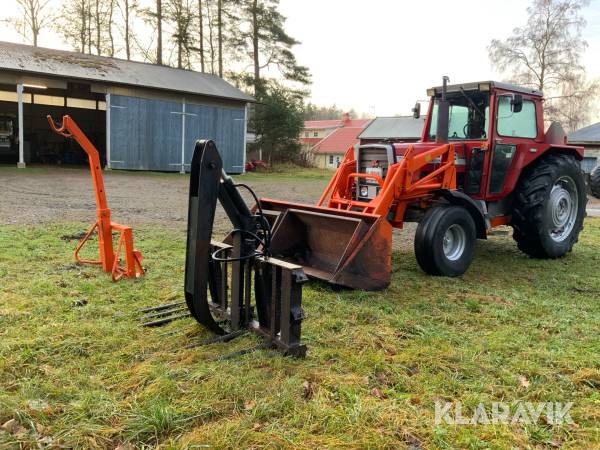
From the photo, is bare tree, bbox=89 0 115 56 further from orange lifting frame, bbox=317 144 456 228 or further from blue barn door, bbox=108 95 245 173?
orange lifting frame, bbox=317 144 456 228

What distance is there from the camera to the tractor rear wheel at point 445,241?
5680mm

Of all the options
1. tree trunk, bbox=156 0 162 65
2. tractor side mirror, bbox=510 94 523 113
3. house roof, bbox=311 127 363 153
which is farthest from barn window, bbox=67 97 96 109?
house roof, bbox=311 127 363 153

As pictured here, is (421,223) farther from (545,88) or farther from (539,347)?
(545,88)

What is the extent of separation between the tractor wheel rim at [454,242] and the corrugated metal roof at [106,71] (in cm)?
1810

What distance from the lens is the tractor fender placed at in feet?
20.1

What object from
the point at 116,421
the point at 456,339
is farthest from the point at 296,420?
the point at 456,339

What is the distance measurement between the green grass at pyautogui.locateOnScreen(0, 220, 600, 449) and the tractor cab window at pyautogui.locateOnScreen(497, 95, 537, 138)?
7.91ft

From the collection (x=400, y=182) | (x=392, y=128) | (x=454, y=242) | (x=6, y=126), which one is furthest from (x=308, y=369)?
(x=392, y=128)

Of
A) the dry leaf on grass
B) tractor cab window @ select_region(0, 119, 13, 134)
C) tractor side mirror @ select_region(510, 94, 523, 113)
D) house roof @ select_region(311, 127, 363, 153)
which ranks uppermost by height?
house roof @ select_region(311, 127, 363, 153)

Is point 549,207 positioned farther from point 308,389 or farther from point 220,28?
point 220,28

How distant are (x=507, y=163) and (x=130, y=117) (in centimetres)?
1820

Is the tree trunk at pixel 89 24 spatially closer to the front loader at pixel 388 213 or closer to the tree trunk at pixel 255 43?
the tree trunk at pixel 255 43

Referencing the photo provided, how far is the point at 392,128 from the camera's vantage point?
1455 inches

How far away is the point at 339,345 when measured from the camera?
3783 millimetres
